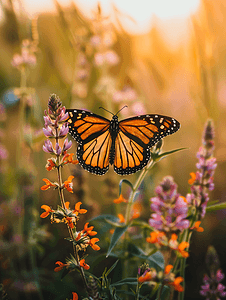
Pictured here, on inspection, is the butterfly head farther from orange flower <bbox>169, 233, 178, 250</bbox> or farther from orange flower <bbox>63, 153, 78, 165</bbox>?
orange flower <bbox>169, 233, 178, 250</bbox>

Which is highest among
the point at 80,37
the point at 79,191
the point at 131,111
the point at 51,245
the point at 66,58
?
the point at 80,37

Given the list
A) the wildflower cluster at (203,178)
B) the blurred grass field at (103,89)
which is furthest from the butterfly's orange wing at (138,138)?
the wildflower cluster at (203,178)

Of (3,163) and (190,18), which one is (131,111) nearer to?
(190,18)

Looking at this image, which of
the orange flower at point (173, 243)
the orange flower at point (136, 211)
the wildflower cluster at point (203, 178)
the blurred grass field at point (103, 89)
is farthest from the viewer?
the blurred grass field at point (103, 89)

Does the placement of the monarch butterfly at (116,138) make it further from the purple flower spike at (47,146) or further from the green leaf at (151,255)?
the purple flower spike at (47,146)

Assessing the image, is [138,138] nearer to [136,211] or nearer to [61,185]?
[136,211]

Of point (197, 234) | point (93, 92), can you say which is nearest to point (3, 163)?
point (93, 92)
